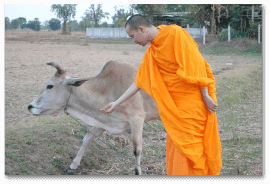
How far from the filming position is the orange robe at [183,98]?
8.00ft

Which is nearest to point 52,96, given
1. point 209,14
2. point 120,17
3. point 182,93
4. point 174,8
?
point 182,93

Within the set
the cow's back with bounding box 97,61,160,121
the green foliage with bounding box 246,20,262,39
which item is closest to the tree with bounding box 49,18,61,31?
the green foliage with bounding box 246,20,262,39

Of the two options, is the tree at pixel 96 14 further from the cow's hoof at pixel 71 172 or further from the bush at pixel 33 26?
the cow's hoof at pixel 71 172

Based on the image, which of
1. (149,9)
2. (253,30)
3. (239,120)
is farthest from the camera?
(149,9)

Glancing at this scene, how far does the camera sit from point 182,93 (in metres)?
2.56

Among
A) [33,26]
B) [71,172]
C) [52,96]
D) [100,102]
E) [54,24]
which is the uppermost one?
[54,24]

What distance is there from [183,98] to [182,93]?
0.15ft

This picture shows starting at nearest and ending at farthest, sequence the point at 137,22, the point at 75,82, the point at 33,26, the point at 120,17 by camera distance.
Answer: the point at 137,22, the point at 75,82, the point at 120,17, the point at 33,26

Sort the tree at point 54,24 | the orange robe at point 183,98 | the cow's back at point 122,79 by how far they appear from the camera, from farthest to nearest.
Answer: the tree at point 54,24 < the cow's back at point 122,79 < the orange robe at point 183,98

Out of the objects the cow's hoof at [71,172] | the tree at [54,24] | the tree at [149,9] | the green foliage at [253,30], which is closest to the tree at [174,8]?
the tree at [149,9]

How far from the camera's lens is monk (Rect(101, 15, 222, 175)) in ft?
8.02

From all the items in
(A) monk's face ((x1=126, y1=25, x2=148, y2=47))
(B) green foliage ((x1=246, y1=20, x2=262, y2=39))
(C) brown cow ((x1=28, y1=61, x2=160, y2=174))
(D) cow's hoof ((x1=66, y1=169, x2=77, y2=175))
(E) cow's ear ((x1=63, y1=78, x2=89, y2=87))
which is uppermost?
(B) green foliage ((x1=246, y1=20, x2=262, y2=39))

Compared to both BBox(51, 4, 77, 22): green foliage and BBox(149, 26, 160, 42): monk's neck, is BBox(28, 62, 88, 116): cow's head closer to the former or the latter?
BBox(149, 26, 160, 42): monk's neck

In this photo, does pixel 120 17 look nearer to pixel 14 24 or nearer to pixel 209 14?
pixel 209 14
